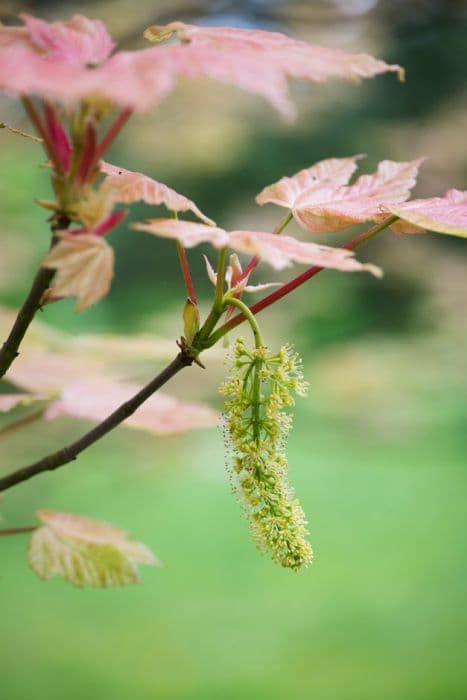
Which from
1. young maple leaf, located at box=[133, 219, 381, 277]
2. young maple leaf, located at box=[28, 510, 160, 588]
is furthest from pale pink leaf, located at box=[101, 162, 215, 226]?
young maple leaf, located at box=[28, 510, 160, 588]

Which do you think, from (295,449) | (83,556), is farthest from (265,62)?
(295,449)

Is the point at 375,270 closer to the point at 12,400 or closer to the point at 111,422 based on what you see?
the point at 111,422

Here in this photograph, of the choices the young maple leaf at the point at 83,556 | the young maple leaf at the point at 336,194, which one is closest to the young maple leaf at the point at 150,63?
the young maple leaf at the point at 336,194

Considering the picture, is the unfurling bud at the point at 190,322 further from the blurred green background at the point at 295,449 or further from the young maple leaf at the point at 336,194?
the blurred green background at the point at 295,449

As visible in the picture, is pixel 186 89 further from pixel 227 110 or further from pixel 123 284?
pixel 123 284

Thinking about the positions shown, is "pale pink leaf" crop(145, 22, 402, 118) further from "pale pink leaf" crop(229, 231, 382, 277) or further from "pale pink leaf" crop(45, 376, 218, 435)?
"pale pink leaf" crop(45, 376, 218, 435)
